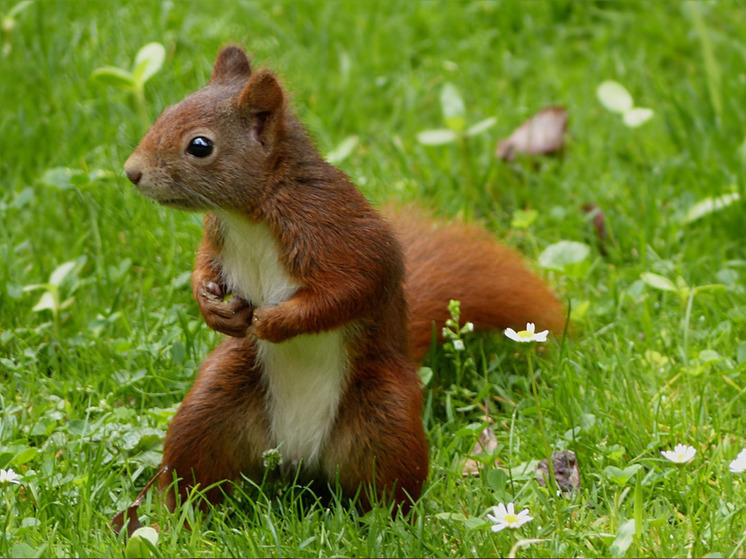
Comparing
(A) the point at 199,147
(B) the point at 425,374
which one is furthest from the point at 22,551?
(B) the point at 425,374

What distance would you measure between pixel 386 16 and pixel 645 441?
256 cm

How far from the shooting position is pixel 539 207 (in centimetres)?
387

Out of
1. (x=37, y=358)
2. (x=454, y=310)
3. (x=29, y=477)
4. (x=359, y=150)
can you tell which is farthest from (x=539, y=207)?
(x=29, y=477)

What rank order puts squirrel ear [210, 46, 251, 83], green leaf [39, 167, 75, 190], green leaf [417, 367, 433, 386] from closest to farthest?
Answer: squirrel ear [210, 46, 251, 83]
green leaf [417, 367, 433, 386]
green leaf [39, 167, 75, 190]

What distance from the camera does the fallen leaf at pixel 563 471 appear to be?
8.52 ft

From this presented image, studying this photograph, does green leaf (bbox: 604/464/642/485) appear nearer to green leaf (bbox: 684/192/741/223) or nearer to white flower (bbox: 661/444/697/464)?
white flower (bbox: 661/444/697/464)

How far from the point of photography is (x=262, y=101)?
7.91 feet

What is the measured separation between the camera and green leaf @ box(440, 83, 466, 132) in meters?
3.82

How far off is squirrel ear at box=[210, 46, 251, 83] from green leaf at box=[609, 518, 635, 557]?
1.28 meters

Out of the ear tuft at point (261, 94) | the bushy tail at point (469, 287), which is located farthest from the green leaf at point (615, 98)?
the ear tuft at point (261, 94)

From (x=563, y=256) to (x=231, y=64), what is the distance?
3.80 ft

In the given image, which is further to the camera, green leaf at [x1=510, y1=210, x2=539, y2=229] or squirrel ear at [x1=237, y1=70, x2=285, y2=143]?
green leaf at [x1=510, y1=210, x2=539, y2=229]

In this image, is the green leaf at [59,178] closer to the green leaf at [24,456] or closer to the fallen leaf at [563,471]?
the green leaf at [24,456]

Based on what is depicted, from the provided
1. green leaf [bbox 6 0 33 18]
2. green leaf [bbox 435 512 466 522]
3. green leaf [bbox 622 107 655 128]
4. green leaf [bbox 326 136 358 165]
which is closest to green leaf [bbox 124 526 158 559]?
green leaf [bbox 435 512 466 522]
